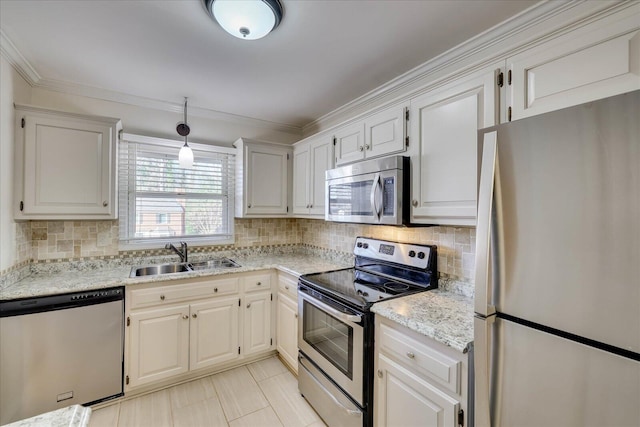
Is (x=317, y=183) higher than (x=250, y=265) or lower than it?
higher

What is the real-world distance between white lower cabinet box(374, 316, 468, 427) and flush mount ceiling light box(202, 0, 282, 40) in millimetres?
1704

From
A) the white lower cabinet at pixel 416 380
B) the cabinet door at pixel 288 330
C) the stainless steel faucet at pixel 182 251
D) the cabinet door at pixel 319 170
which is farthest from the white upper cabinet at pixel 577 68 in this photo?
the stainless steel faucet at pixel 182 251

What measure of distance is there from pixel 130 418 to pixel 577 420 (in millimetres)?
2514

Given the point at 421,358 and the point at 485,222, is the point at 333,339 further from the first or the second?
the point at 485,222

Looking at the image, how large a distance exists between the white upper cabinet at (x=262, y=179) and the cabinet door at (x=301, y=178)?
0.09m

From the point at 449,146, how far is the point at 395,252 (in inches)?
34.9

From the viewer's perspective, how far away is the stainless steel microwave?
5.86ft

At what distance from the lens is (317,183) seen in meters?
2.73

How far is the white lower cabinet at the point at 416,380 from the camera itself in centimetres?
119

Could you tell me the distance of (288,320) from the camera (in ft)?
8.36

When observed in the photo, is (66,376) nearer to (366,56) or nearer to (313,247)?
(313,247)

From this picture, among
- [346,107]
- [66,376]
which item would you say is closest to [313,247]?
[346,107]

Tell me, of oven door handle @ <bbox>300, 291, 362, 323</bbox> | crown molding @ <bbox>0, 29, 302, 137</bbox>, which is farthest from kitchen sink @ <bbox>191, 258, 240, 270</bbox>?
crown molding @ <bbox>0, 29, 302, 137</bbox>

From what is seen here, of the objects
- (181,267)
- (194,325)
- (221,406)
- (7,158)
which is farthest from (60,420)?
(181,267)
